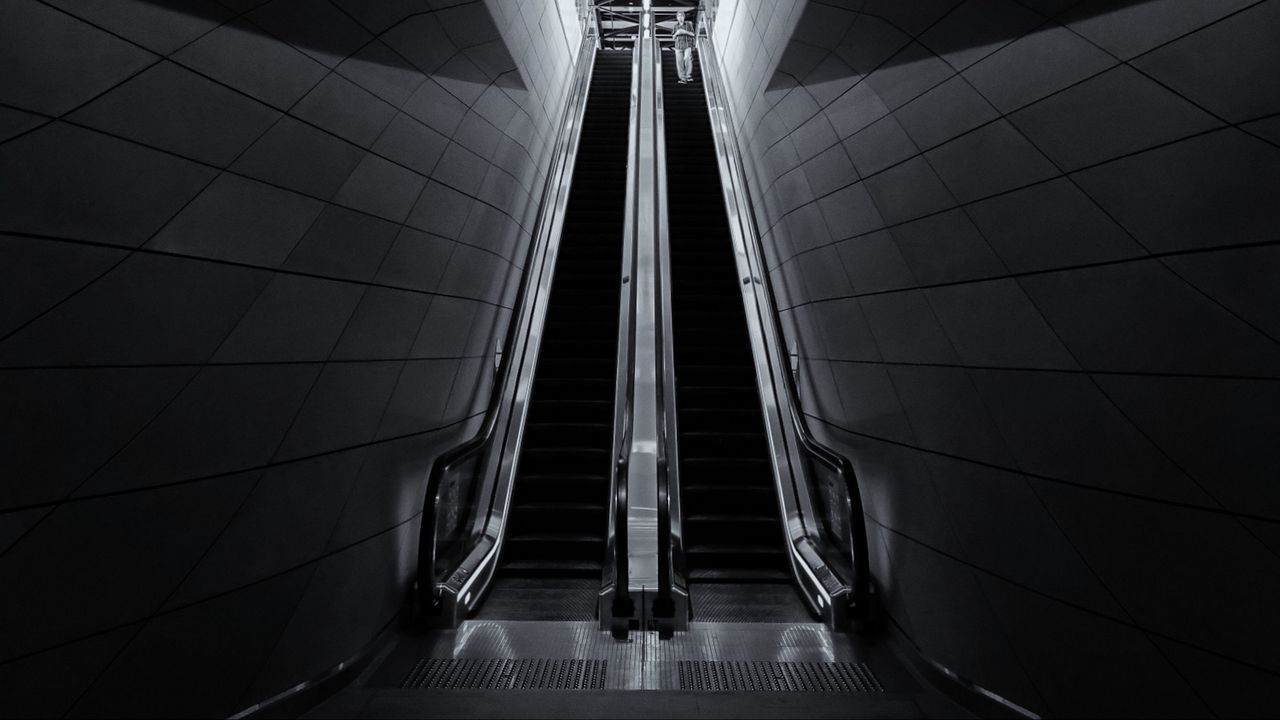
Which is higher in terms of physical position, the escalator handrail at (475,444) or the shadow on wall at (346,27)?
the shadow on wall at (346,27)

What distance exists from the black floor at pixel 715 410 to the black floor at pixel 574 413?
0.66 metres

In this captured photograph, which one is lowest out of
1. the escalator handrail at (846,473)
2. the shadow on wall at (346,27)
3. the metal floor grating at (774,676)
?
the metal floor grating at (774,676)

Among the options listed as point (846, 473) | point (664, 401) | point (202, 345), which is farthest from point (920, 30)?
point (202, 345)

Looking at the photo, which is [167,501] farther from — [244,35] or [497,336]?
[497,336]

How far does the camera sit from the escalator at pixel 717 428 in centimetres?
382

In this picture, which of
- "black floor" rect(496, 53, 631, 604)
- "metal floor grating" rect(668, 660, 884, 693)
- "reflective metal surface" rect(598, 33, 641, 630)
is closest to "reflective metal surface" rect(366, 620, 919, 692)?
"metal floor grating" rect(668, 660, 884, 693)

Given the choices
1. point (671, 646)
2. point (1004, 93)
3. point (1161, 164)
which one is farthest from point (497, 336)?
point (1161, 164)

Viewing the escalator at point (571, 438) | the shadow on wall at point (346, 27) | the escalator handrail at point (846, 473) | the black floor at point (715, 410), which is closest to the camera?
the shadow on wall at point (346, 27)

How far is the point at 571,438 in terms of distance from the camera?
4.86 meters

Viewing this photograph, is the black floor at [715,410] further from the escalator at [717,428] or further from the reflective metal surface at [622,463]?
the reflective metal surface at [622,463]

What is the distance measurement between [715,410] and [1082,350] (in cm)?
302

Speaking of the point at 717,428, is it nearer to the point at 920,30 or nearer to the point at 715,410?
the point at 715,410

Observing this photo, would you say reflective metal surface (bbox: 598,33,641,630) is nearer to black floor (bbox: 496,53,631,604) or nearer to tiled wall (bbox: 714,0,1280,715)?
black floor (bbox: 496,53,631,604)

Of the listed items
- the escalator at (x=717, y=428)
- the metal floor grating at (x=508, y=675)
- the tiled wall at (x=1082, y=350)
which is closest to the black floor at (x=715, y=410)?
the escalator at (x=717, y=428)
